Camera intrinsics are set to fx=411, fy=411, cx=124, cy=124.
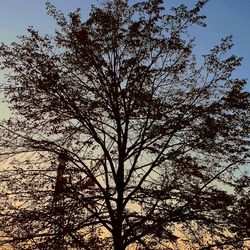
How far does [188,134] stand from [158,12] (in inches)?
175

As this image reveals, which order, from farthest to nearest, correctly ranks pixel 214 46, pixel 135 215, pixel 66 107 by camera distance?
pixel 214 46 < pixel 66 107 < pixel 135 215

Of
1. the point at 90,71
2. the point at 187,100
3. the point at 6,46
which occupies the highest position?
the point at 6,46

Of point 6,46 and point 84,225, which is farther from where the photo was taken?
point 6,46

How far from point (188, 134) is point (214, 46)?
3.34 meters

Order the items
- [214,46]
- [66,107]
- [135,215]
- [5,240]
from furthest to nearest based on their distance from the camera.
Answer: [214,46]
[66,107]
[135,215]
[5,240]

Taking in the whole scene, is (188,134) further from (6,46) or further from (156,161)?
(6,46)

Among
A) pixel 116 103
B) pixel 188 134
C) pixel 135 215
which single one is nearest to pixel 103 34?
pixel 116 103

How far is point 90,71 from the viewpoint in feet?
45.7

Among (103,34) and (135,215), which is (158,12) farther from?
(135,215)

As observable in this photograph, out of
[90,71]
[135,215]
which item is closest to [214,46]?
[90,71]

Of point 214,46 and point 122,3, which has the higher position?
point 122,3

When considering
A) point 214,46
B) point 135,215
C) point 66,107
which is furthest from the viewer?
point 214,46

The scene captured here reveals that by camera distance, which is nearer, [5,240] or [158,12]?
[5,240]

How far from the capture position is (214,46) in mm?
14039
